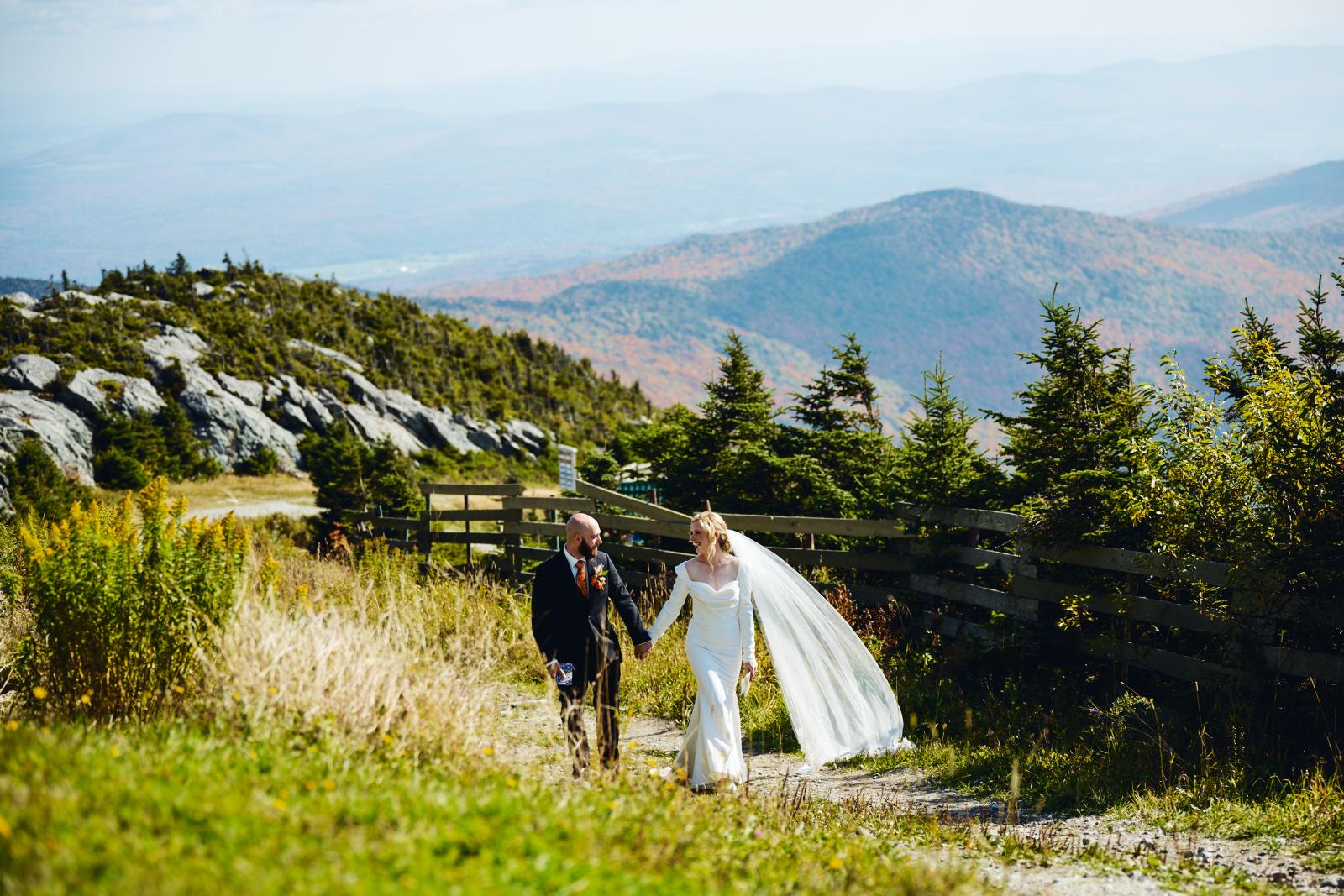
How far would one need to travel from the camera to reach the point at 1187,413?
796cm

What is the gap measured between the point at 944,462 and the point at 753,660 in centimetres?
341

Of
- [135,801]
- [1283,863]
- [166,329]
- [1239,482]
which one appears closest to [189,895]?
[135,801]

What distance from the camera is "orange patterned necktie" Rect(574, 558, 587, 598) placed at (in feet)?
22.8

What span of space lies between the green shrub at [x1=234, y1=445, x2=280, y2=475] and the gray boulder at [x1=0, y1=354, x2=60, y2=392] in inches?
226

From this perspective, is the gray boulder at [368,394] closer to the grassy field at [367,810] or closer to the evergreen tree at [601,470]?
the evergreen tree at [601,470]

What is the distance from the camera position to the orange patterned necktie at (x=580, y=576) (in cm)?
695

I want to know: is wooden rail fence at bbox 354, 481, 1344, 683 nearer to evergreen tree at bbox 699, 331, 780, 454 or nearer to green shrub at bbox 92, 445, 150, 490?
evergreen tree at bbox 699, 331, 780, 454

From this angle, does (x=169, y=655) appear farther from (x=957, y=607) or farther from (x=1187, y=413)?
(x=1187, y=413)

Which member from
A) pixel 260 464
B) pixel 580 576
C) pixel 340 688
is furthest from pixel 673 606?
pixel 260 464

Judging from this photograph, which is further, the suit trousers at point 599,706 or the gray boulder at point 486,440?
the gray boulder at point 486,440

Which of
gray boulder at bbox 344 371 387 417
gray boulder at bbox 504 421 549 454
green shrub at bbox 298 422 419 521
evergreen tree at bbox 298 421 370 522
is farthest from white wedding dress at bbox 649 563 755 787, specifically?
gray boulder at bbox 504 421 549 454

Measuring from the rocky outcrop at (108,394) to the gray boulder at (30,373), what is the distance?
0.68m

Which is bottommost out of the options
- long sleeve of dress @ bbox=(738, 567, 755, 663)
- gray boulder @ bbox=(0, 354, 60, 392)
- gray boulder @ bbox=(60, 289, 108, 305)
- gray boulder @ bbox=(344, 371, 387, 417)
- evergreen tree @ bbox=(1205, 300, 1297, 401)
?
long sleeve of dress @ bbox=(738, 567, 755, 663)

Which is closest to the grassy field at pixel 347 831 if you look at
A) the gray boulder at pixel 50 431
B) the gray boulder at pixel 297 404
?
the gray boulder at pixel 50 431
